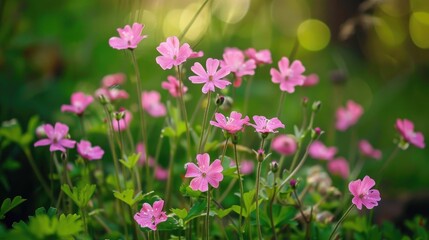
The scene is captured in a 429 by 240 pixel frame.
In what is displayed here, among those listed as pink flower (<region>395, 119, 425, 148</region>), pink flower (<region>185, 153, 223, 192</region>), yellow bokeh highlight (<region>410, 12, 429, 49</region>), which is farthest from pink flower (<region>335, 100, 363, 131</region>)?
yellow bokeh highlight (<region>410, 12, 429, 49</region>)

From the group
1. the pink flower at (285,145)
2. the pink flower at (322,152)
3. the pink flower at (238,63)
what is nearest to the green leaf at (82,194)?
the pink flower at (238,63)

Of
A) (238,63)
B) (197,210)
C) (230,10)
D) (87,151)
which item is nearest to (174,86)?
(238,63)

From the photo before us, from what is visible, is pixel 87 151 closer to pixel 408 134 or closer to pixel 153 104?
pixel 153 104

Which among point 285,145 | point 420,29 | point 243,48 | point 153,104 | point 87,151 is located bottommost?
point 420,29

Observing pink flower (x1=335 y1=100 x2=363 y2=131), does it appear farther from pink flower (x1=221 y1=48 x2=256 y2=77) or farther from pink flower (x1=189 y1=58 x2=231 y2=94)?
pink flower (x1=189 y1=58 x2=231 y2=94)

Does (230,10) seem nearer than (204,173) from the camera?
No

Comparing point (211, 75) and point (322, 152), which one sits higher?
point (211, 75)
